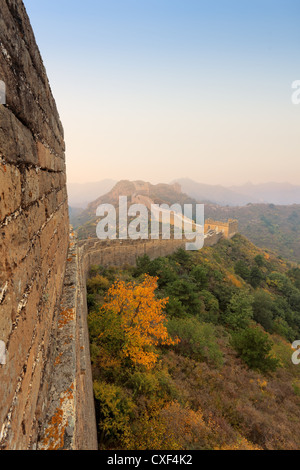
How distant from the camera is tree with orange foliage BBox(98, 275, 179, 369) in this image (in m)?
8.96

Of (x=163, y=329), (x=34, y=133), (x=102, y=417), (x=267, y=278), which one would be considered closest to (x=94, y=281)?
(x=163, y=329)

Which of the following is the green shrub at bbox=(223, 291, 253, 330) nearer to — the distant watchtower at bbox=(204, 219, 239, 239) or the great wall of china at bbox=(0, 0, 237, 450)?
the great wall of china at bbox=(0, 0, 237, 450)

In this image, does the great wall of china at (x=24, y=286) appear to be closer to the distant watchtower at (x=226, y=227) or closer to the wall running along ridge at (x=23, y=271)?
the wall running along ridge at (x=23, y=271)

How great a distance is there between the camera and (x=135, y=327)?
10328 millimetres

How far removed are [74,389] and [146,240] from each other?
22169 mm

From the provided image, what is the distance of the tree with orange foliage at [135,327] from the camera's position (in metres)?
8.96

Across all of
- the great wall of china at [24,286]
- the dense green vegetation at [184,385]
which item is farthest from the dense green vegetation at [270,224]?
the great wall of china at [24,286]

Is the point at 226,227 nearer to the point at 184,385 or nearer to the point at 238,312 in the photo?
the point at 238,312

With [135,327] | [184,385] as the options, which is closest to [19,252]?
[184,385]

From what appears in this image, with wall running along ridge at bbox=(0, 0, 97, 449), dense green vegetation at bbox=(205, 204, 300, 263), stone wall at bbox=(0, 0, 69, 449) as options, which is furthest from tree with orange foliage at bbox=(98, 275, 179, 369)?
dense green vegetation at bbox=(205, 204, 300, 263)

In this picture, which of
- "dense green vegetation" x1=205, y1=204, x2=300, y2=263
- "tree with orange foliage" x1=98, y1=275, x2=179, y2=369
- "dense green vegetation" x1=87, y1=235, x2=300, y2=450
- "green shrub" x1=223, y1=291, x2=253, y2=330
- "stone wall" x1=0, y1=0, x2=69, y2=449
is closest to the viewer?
"stone wall" x1=0, y1=0, x2=69, y2=449

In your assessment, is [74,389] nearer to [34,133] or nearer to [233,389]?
[34,133]

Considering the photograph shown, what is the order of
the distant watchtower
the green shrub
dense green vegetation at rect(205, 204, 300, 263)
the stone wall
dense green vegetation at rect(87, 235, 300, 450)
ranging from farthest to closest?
1. dense green vegetation at rect(205, 204, 300, 263)
2. the distant watchtower
3. the green shrub
4. dense green vegetation at rect(87, 235, 300, 450)
5. the stone wall

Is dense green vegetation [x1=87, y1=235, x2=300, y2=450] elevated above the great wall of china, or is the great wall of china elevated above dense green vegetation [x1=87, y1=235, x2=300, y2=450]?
the great wall of china
